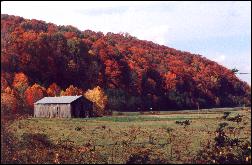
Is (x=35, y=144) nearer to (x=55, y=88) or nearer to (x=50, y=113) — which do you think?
(x=50, y=113)

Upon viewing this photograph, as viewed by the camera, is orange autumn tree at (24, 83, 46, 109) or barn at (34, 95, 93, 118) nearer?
barn at (34, 95, 93, 118)

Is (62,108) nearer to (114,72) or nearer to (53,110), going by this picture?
(53,110)

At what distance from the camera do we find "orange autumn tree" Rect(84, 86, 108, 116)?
86.3 meters

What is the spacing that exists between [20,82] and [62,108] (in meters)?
12.3

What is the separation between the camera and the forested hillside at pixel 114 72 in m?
82.8

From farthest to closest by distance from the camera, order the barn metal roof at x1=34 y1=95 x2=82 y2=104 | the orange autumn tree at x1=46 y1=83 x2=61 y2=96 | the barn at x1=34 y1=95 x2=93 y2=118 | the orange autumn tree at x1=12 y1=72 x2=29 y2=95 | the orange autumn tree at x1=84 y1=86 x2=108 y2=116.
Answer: the orange autumn tree at x1=46 y1=83 x2=61 y2=96 → the orange autumn tree at x1=84 y1=86 x2=108 y2=116 → the orange autumn tree at x1=12 y1=72 x2=29 y2=95 → the barn metal roof at x1=34 y1=95 x2=82 y2=104 → the barn at x1=34 y1=95 x2=93 y2=118

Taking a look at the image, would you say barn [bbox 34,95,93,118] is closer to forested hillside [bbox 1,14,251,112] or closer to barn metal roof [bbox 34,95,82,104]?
barn metal roof [bbox 34,95,82,104]

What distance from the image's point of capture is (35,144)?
85.0 ft

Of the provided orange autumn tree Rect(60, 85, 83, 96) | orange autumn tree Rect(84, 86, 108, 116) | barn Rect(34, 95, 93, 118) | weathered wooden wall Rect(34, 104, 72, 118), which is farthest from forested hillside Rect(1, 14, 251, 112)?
barn Rect(34, 95, 93, 118)

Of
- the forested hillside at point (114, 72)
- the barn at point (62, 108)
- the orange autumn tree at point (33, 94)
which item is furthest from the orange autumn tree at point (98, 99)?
the orange autumn tree at point (33, 94)

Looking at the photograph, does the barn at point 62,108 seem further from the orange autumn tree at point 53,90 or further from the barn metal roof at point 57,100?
the orange autumn tree at point 53,90

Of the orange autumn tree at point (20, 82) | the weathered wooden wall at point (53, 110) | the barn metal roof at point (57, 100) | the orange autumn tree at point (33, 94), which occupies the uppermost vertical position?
the orange autumn tree at point (20, 82)

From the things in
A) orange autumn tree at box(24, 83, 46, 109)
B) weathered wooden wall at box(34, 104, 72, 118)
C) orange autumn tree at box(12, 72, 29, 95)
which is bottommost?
weathered wooden wall at box(34, 104, 72, 118)

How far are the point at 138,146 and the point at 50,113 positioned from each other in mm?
52520
